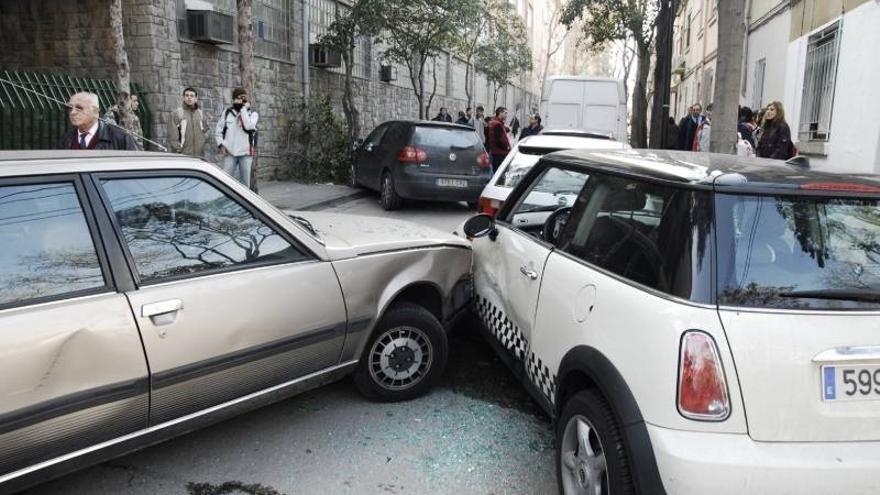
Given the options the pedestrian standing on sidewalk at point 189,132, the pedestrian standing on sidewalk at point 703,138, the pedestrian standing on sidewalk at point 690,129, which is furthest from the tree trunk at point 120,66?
the pedestrian standing on sidewalk at point 690,129

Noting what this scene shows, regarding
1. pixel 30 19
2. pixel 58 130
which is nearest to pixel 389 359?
pixel 58 130

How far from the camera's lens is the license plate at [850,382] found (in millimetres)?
2057

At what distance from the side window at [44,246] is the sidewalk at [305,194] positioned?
27.0 feet

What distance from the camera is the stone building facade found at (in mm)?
11031

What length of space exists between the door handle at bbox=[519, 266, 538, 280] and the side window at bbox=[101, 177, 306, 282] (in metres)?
1.14

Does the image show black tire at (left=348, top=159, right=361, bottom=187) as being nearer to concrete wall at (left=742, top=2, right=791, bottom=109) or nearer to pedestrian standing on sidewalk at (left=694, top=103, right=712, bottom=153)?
pedestrian standing on sidewalk at (left=694, top=103, right=712, bottom=153)

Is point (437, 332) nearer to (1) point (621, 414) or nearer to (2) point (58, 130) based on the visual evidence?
(1) point (621, 414)

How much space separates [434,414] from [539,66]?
6180cm

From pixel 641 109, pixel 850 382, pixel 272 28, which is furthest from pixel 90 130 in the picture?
pixel 641 109

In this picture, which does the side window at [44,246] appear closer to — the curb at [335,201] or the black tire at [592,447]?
the black tire at [592,447]

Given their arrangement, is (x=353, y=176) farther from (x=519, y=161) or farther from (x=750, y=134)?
(x=750, y=134)

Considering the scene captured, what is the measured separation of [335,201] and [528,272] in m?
9.00

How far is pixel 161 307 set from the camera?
2615 millimetres

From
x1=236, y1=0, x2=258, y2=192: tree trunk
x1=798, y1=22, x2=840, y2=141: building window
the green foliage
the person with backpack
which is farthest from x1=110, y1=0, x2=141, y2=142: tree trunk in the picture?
x1=798, y1=22, x2=840, y2=141: building window
